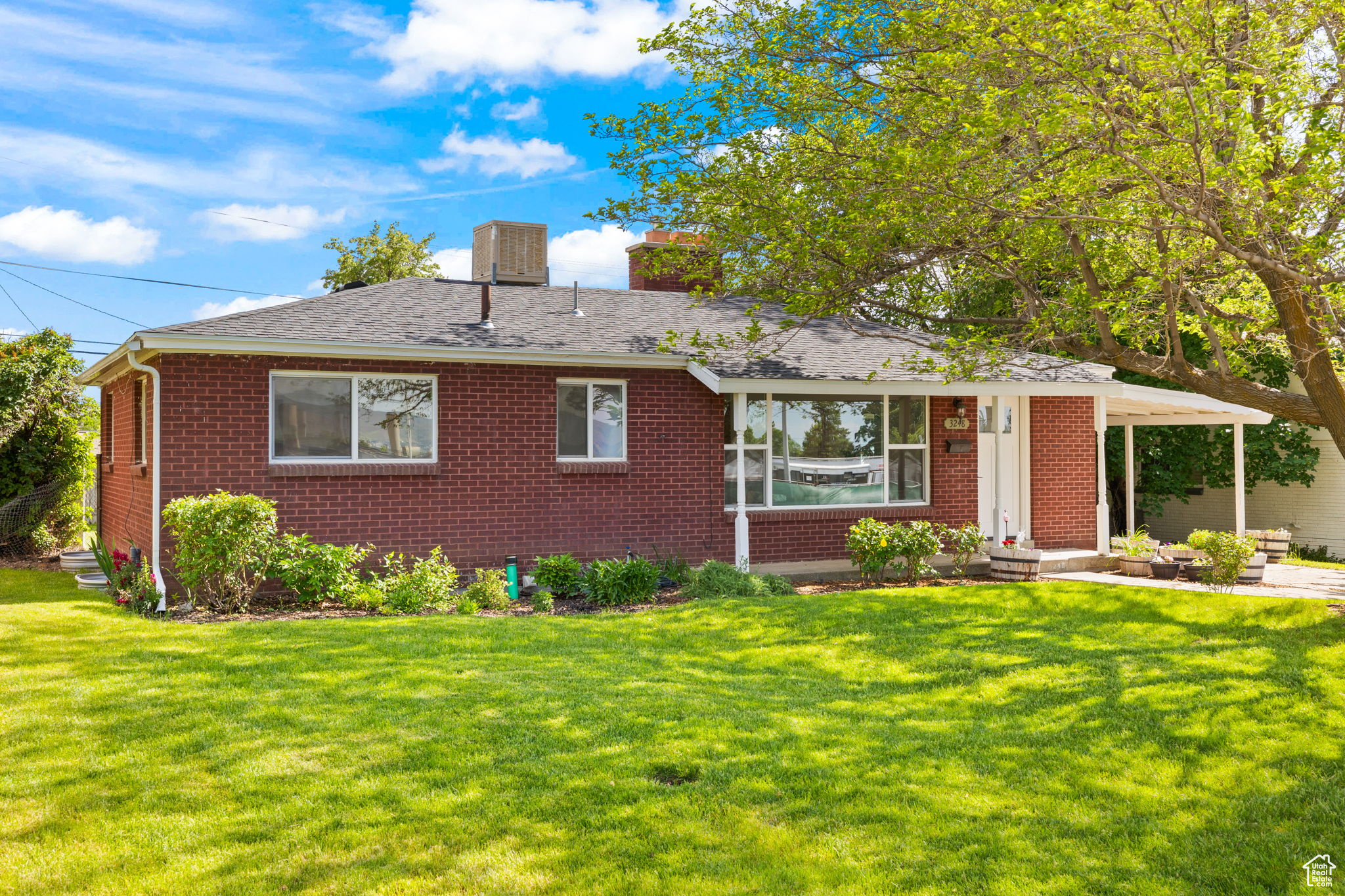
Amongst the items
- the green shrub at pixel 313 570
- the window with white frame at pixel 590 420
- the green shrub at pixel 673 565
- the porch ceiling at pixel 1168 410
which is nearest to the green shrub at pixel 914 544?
the green shrub at pixel 673 565

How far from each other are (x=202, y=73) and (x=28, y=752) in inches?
866

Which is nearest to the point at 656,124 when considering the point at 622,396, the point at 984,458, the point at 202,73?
the point at 622,396

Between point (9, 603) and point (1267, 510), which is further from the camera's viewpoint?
point (1267, 510)

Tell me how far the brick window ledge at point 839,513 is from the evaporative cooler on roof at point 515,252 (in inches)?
223

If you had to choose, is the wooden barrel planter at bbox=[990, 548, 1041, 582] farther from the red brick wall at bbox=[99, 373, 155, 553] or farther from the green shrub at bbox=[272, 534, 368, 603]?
the red brick wall at bbox=[99, 373, 155, 553]

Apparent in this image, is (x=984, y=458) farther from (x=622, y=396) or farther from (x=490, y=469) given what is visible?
(x=490, y=469)

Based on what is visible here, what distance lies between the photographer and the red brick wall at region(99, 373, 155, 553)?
40.9 feet

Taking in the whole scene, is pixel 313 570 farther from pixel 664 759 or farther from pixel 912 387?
pixel 912 387

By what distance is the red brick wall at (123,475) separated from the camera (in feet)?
40.9

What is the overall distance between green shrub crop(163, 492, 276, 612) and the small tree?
2910 cm

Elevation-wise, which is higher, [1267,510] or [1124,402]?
[1124,402]

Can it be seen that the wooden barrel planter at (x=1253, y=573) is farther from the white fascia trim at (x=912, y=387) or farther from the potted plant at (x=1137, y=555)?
the white fascia trim at (x=912, y=387)

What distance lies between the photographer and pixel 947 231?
35.8 ft

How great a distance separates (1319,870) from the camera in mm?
4164
